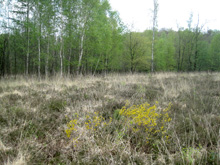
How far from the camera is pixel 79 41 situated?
13305 millimetres

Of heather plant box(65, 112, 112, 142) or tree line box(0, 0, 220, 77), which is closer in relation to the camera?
heather plant box(65, 112, 112, 142)

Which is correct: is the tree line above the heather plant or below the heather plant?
above

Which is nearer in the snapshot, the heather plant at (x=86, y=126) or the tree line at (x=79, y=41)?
the heather plant at (x=86, y=126)

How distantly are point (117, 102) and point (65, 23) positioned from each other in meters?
10.7

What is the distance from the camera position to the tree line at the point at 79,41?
11.3 m

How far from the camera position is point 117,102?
3.74 metres

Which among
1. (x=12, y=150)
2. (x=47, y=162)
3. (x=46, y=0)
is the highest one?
(x=46, y=0)

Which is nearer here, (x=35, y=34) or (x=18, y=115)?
(x=18, y=115)

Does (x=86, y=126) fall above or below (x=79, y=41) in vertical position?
below

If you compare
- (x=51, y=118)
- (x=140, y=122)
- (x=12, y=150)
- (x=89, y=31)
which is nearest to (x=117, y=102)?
(x=140, y=122)

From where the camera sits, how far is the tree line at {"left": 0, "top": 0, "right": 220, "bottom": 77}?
11323 mm

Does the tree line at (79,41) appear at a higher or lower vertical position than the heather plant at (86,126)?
higher

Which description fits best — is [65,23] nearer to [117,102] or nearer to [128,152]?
[117,102]

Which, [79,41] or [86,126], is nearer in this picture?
[86,126]
